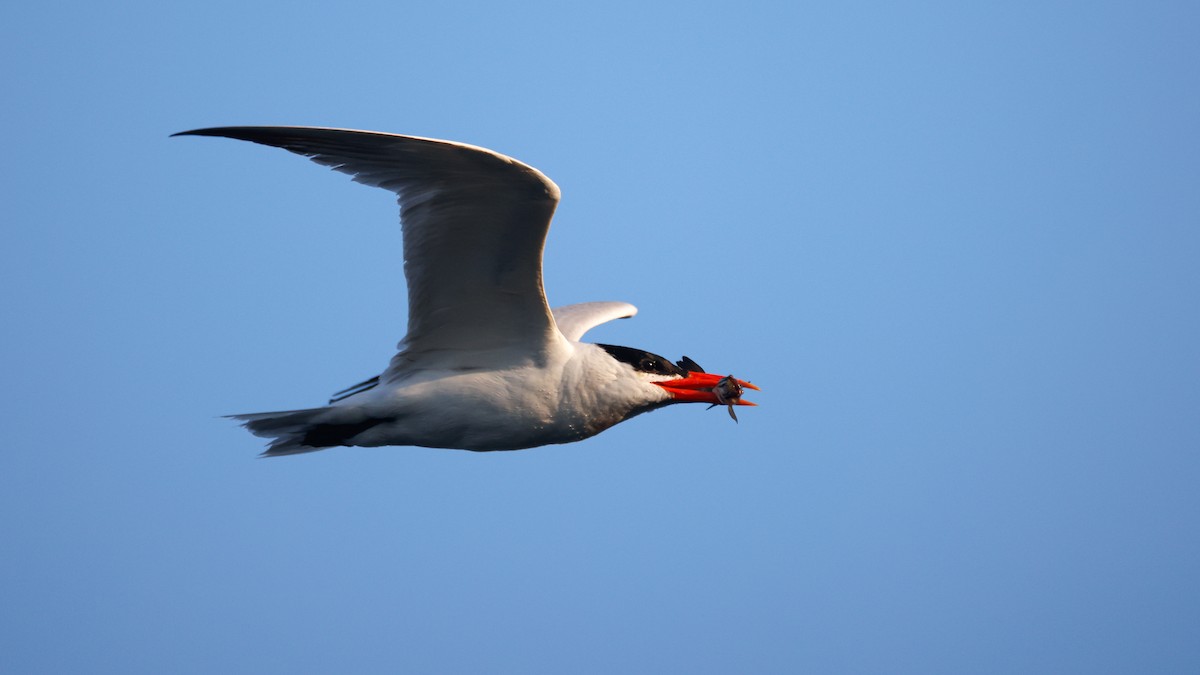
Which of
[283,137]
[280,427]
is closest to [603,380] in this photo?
[280,427]

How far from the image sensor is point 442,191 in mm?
6082

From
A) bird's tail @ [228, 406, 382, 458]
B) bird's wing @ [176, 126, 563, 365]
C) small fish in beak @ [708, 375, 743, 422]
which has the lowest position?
bird's tail @ [228, 406, 382, 458]

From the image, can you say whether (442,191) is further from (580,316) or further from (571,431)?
(580,316)

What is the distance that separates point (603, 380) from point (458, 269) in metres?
1.24

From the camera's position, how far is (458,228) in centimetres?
627

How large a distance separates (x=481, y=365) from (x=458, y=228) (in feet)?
3.62

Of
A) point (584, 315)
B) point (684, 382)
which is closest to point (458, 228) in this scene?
point (684, 382)

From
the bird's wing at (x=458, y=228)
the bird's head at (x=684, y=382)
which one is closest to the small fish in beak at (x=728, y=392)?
the bird's head at (x=684, y=382)

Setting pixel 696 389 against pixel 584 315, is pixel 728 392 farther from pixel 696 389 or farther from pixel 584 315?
pixel 584 315

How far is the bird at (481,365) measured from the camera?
20.3 ft

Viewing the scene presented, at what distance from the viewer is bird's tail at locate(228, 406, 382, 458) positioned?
7004mm

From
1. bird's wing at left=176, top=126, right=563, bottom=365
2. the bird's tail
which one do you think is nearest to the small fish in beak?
bird's wing at left=176, top=126, right=563, bottom=365

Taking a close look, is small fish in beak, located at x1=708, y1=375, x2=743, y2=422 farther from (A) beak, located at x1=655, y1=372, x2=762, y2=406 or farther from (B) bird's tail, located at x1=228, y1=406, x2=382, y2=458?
(B) bird's tail, located at x1=228, y1=406, x2=382, y2=458

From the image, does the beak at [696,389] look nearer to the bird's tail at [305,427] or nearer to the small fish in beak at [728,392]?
the small fish in beak at [728,392]
